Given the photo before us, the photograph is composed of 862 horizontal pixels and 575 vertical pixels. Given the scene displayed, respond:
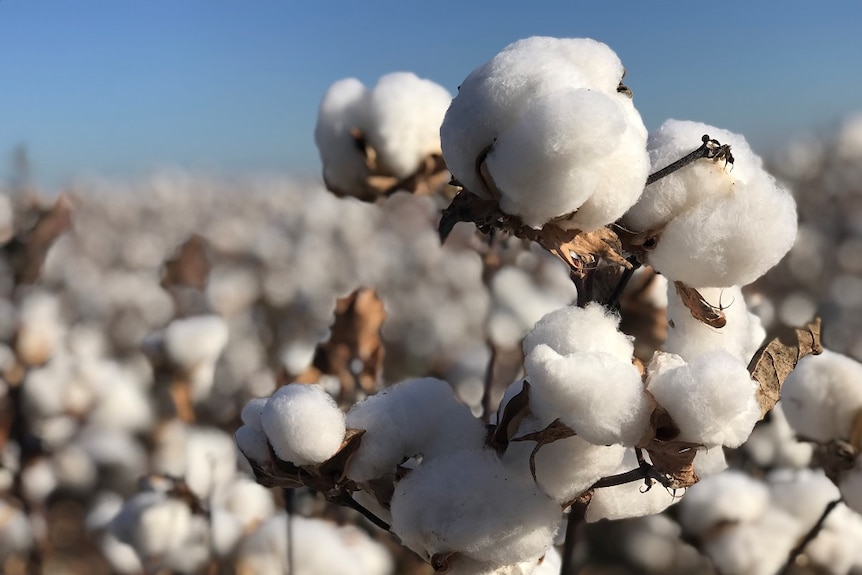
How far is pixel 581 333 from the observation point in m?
0.40

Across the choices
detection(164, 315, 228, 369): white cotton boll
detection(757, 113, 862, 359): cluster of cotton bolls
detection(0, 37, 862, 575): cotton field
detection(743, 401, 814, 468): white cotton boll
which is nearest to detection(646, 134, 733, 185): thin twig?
detection(0, 37, 862, 575): cotton field

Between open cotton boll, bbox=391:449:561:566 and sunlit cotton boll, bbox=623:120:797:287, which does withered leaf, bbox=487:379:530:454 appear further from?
sunlit cotton boll, bbox=623:120:797:287

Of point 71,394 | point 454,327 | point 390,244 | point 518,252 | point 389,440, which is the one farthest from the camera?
point 390,244

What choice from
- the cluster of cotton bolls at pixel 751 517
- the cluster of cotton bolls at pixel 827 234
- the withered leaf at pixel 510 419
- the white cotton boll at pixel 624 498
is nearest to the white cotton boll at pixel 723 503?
the cluster of cotton bolls at pixel 751 517

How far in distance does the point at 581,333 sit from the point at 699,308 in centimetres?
10

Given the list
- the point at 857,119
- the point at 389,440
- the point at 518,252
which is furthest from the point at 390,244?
the point at 389,440

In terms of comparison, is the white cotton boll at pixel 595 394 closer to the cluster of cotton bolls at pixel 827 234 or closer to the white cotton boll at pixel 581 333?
the white cotton boll at pixel 581 333

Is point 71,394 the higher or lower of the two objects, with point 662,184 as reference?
lower

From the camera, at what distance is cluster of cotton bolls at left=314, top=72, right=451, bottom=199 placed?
44.2 inches

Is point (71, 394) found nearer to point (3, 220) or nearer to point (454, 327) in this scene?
point (3, 220)

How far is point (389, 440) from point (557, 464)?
4.6 inches

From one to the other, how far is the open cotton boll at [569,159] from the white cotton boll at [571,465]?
119 millimetres

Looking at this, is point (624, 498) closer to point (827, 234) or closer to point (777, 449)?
point (777, 449)

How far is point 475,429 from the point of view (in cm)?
48
